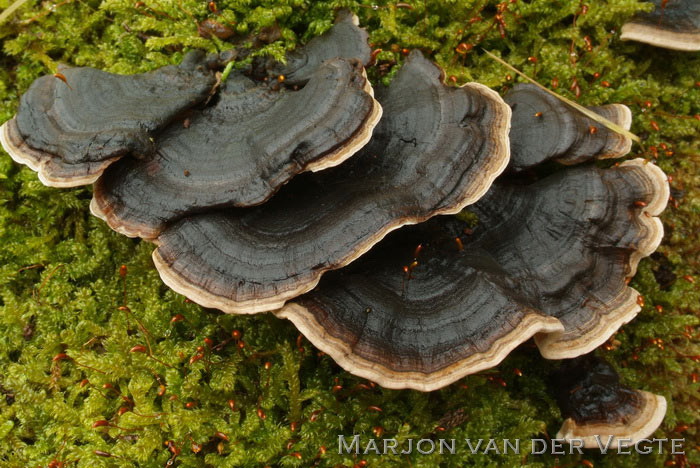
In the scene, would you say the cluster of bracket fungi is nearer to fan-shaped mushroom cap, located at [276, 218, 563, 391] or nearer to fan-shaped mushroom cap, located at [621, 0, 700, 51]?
fan-shaped mushroom cap, located at [276, 218, 563, 391]

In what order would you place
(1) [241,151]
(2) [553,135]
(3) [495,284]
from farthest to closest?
(2) [553,135] < (3) [495,284] < (1) [241,151]

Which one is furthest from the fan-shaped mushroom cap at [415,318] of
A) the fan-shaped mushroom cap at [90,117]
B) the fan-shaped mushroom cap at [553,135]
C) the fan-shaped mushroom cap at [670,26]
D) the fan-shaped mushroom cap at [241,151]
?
the fan-shaped mushroom cap at [670,26]

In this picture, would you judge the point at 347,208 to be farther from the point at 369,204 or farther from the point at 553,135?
the point at 553,135

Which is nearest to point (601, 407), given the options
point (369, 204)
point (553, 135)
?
point (553, 135)

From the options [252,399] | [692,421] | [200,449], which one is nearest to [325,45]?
[252,399]

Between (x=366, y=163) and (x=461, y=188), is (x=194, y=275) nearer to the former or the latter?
(x=366, y=163)

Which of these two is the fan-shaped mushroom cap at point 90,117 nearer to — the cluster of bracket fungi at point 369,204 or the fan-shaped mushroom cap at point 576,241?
the cluster of bracket fungi at point 369,204

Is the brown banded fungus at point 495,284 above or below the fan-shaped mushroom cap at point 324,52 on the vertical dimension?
below
